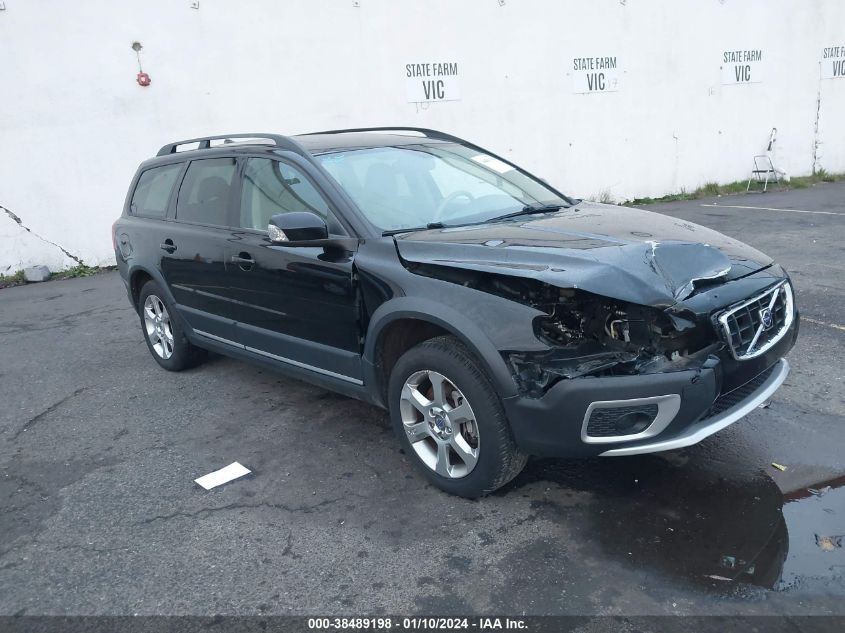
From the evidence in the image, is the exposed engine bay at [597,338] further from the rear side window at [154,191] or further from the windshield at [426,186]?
the rear side window at [154,191]

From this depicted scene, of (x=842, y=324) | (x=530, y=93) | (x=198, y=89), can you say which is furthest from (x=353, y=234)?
(x=530, y=93)

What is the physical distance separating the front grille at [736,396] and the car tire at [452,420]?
87 centimetres

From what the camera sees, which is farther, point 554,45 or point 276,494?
point 554,45

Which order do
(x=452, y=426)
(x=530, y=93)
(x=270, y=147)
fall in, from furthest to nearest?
(x=530, y=93) → (x=270, y=147) → (x=452, y=426)

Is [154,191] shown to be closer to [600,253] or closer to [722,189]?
[600,253]

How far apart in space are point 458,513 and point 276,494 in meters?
1.00

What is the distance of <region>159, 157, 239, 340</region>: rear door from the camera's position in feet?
16.0

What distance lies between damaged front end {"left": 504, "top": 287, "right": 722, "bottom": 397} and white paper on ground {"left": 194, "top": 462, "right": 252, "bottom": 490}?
1821 mm

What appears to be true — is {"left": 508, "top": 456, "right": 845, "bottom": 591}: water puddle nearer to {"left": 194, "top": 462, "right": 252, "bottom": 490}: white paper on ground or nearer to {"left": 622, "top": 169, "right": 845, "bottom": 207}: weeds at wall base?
{"left": 194, "top": 462, "right": 252, "bottom": 490}: white paper on ground

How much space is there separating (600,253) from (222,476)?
2.39m

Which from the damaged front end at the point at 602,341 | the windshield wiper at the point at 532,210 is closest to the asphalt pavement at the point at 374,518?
Result: the damaged front end at the point at 602,341

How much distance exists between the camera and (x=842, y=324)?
5.80 meters

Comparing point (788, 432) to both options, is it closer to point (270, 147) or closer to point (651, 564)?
point (651, 564)

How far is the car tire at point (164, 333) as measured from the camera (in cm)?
574
